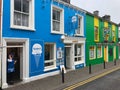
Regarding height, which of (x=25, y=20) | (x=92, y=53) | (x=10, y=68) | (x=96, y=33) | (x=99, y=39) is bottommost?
(x=10, y=68)

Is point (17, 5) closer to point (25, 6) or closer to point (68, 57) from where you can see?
point (25, 6)

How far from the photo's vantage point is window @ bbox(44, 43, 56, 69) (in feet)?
56.6

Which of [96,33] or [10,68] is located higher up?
[96,33]

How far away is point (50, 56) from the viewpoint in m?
17.8

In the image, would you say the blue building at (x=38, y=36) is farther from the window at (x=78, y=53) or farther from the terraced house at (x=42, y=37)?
the window at (x=78, y=53)

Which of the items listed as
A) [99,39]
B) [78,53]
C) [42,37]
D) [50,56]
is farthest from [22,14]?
[99,39]

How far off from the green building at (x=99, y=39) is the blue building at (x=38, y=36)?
373cm

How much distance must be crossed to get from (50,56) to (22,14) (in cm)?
463

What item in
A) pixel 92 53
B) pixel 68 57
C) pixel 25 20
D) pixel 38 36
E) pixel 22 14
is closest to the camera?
Result: pixel 22 14

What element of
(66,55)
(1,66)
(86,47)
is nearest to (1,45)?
(1,66)

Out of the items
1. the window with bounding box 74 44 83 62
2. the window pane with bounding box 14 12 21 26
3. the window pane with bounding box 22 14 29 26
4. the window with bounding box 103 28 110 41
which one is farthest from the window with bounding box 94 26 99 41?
the window pane with bounding box 14 12 21 26

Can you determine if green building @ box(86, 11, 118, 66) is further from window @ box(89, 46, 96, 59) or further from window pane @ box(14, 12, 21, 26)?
window pane @ box(14, 12, 21, 26)

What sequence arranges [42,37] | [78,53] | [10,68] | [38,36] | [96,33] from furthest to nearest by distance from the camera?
1. [96,33]
2. [78,53]
3. [42,37]
4. [38,36]
5. [10,68]

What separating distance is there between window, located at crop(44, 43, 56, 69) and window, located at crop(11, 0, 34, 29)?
3080mm
